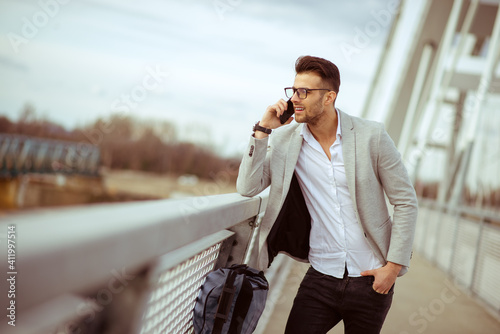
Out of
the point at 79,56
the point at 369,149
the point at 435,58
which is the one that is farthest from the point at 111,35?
the point at 369,149

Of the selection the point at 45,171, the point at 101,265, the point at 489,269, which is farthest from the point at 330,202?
the point at 45,171

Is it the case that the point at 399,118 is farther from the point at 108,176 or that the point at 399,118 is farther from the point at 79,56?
the point at 79,56

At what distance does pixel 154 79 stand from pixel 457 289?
15.5 ft

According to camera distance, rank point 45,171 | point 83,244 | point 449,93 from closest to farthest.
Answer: point 83,244 < point 449,93 < point 45,171

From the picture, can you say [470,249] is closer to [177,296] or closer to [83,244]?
[177,296]

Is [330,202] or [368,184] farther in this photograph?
[330,202]

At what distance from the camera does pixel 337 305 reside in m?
2.23

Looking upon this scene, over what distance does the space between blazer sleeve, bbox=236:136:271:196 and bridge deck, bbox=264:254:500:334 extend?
7.27 ft

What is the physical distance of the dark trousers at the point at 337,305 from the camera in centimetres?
219

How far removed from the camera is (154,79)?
18.5 ft

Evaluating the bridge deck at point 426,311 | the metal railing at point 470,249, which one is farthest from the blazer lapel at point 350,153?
the metal railing at point 470,249
